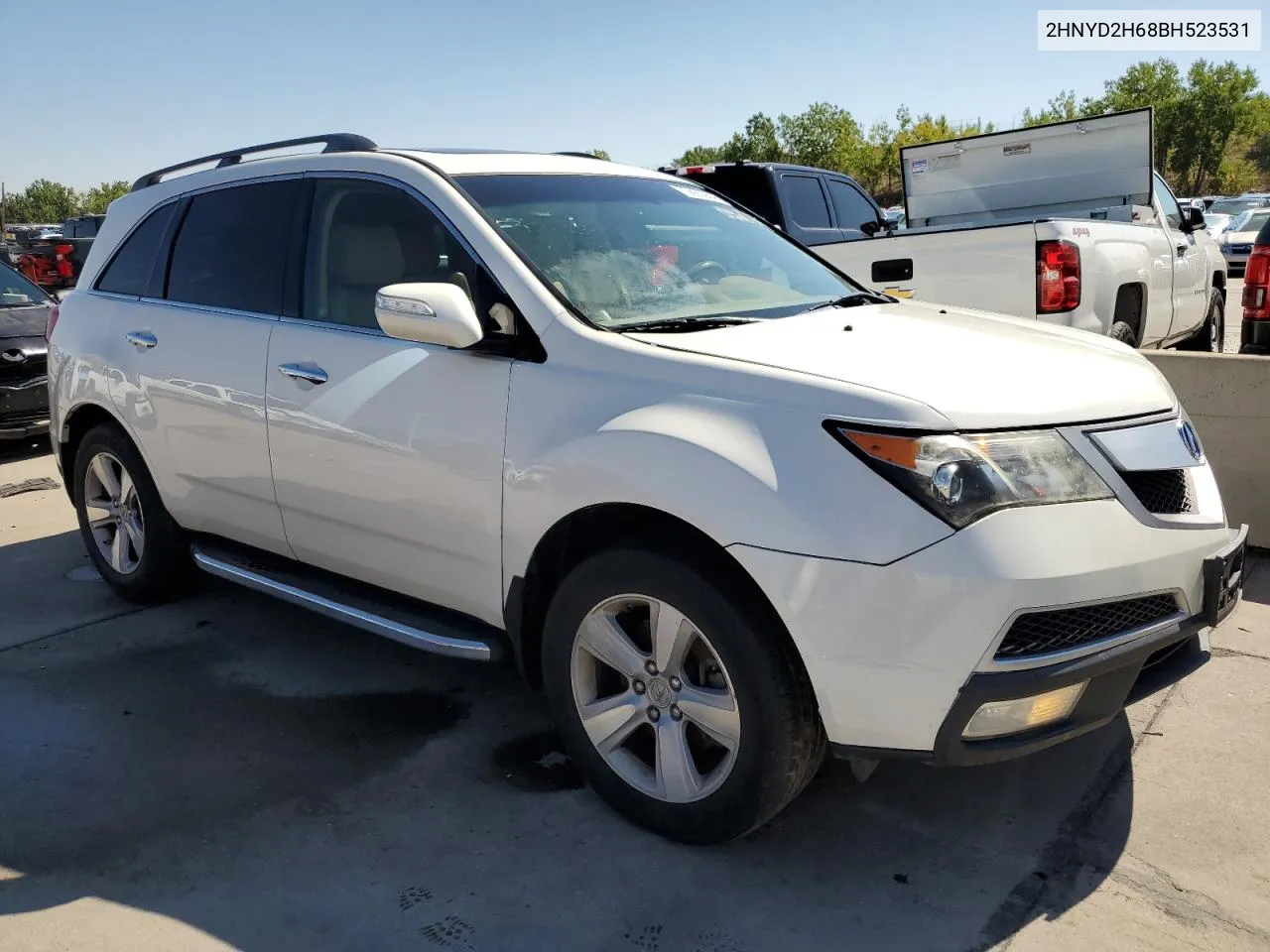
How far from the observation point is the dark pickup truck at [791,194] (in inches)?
370

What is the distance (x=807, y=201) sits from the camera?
9.95 meters

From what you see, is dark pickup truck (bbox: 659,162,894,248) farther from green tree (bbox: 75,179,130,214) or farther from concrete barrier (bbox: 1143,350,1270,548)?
green tree (bbox: 75,179,130,214)

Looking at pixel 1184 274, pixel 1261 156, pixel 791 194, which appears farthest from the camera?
pixel 1261 156

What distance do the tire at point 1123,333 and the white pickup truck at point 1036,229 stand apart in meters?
0.02

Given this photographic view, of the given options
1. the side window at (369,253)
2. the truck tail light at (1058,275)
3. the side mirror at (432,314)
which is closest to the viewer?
A: the side mirror at (432,314)

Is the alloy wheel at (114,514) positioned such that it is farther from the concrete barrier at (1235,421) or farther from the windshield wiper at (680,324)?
the concrete barrier at (1235,421)

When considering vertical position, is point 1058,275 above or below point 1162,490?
above

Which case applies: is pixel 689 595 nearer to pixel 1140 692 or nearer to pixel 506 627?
pixel 506 627

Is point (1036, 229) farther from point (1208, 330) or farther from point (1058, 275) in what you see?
point (1208, 330)

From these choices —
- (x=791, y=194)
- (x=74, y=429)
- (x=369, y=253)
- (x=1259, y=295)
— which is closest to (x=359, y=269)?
(x=369, y=253)

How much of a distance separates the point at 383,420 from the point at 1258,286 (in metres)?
5.54

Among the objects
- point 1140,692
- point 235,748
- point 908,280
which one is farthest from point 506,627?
point 908,280

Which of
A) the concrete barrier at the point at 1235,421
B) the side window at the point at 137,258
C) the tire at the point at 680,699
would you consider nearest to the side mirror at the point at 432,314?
the tire at the point at 680,699

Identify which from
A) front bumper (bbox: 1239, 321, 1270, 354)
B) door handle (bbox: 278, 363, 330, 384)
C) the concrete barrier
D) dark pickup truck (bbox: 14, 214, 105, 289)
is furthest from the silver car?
door handle (bbox: 278, 363, 330, 384)
